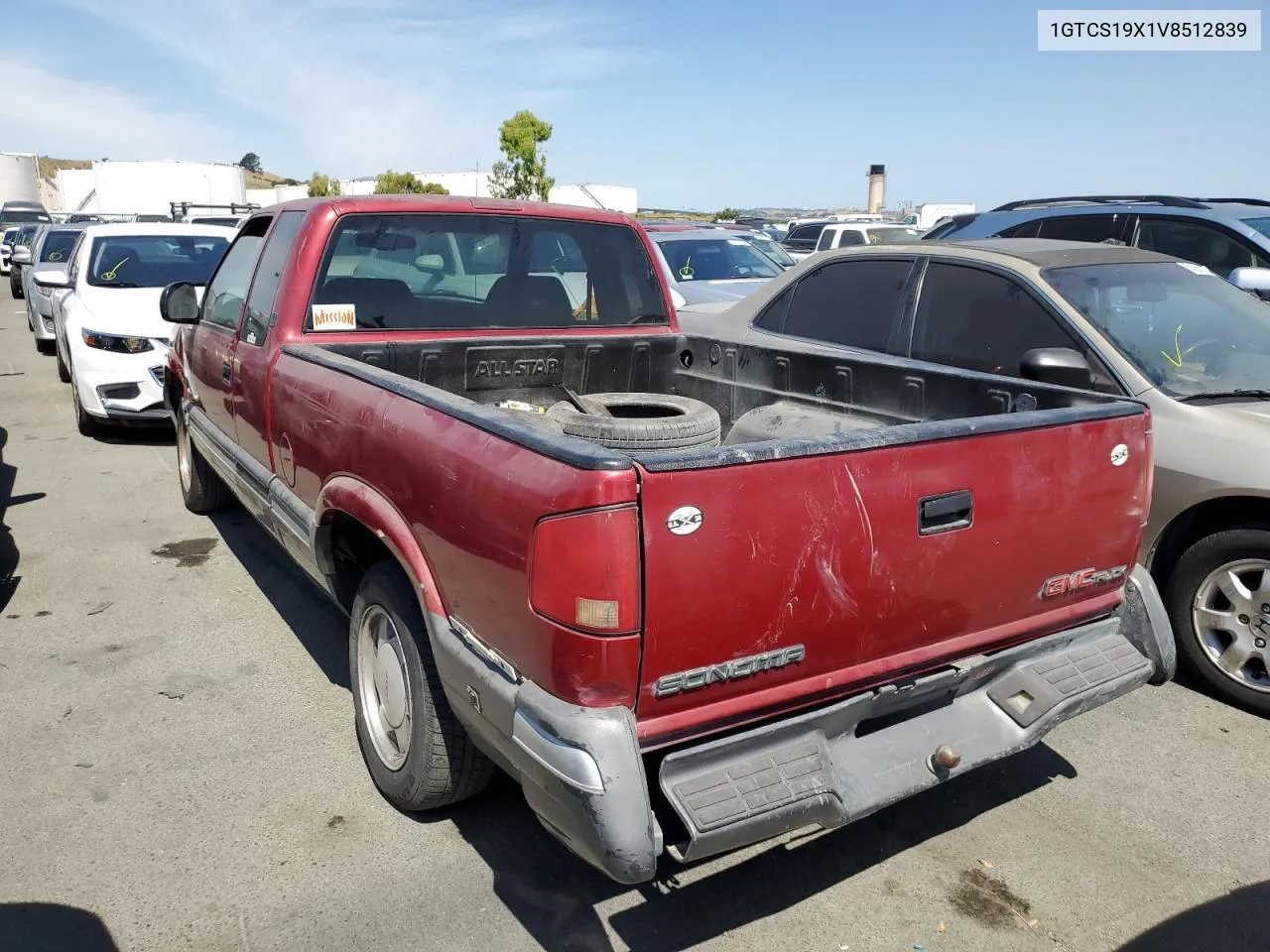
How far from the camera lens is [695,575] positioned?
2.16 meters

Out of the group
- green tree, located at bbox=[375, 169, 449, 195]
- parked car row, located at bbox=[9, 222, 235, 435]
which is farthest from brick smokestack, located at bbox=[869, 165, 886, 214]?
parked car row, located at bbox=[9, 222, 235, 435]

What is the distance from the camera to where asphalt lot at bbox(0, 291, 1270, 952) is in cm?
268

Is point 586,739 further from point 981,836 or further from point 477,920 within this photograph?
point 981,836

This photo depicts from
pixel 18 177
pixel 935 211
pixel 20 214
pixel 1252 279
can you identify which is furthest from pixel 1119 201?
pixel 18 177

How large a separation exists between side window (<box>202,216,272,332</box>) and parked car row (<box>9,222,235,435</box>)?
2.95 metres

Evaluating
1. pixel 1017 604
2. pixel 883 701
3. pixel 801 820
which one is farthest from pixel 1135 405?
pixel 801 820

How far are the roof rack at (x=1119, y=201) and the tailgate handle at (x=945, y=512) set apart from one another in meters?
6.44

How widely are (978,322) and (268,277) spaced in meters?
3.37

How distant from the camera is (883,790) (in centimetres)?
246

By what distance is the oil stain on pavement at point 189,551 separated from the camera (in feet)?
18.0

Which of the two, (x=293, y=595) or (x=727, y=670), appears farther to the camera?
(x=293, y=595)

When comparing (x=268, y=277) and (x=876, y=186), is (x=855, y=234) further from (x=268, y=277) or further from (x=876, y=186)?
(x=876, y=186)

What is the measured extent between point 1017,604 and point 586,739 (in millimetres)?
1370

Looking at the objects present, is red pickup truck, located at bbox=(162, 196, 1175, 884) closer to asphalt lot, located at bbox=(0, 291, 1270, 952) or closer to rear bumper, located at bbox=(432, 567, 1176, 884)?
rear bumper, located at bbox=(432, 567, 1176, 884)
